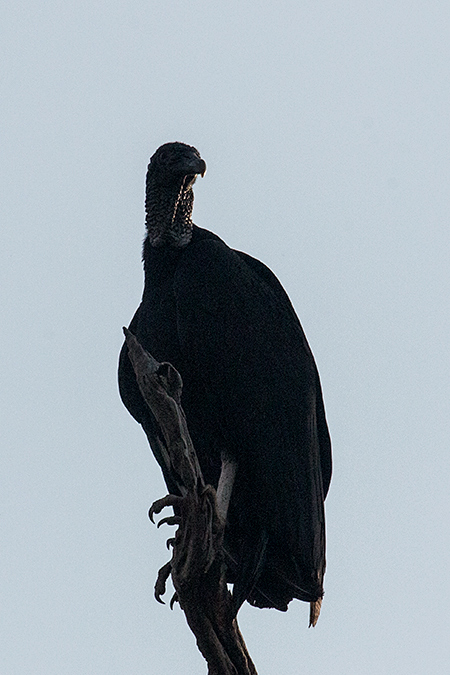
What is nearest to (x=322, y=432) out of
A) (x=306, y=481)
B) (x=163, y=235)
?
(x=306, y=481)

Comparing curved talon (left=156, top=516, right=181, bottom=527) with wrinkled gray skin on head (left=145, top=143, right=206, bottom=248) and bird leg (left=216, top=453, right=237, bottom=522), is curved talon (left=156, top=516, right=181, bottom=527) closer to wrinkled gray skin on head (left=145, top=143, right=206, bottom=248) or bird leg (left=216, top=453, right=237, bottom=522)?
bird leg (left=216, top=453, right=237, bottom=522)

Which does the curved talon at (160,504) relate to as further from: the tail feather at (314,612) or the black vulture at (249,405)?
the tail feather at (314,612)

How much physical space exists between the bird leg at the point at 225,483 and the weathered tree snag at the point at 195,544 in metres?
0.47

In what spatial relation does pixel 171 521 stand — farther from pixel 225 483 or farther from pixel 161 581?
pixel 225 483

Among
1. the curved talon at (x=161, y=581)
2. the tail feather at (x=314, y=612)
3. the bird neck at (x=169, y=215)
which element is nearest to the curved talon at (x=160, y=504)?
the curved talon at (x=161, y=581)

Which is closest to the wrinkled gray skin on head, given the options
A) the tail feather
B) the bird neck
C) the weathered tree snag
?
the bird neck

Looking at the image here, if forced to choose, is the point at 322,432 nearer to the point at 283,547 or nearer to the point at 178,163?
the point at 283,547

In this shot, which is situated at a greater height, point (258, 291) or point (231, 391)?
point (258, 291)

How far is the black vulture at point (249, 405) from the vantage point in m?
5.19

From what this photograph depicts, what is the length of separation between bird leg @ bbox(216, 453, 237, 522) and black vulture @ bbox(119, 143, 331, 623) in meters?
0.01

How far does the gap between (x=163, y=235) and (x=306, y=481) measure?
1.58 metres

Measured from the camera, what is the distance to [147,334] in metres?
5.45

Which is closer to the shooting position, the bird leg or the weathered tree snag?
the weathered tree snag

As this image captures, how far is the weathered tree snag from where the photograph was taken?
176 inches
